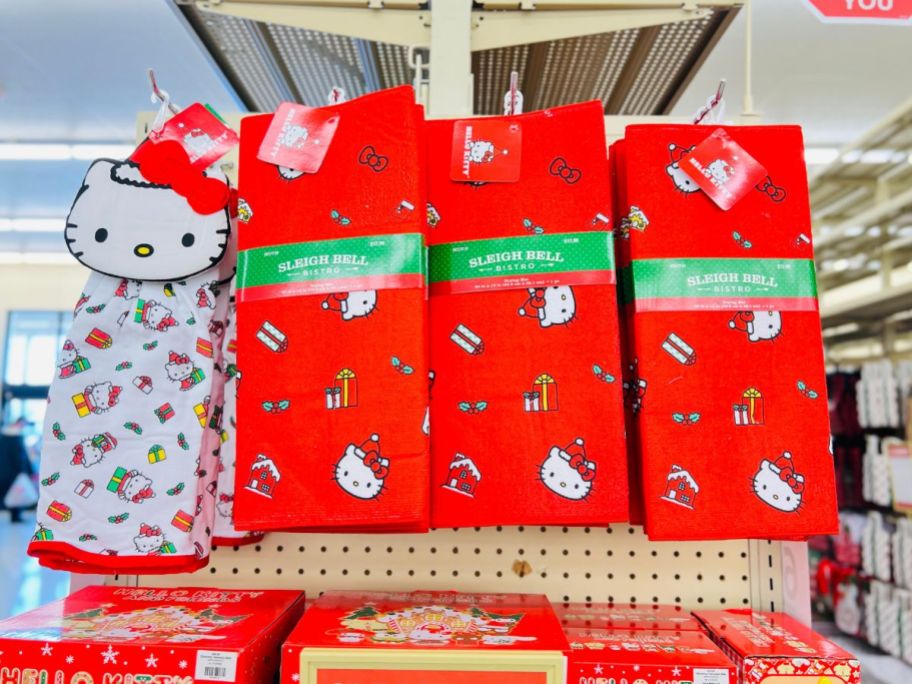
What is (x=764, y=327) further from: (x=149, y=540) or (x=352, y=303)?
(x=149, y=540)

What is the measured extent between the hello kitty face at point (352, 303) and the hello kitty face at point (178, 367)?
267 millimetres

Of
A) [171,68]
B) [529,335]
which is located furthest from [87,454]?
[171,68]

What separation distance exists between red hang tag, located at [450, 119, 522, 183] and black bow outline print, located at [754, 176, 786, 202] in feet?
1.15

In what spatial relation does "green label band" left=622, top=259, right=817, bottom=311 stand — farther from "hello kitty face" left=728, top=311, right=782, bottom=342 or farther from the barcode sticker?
the barcode sticker


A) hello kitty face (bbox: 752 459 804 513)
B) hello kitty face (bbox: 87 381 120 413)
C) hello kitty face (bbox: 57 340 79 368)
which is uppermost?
hello kitty face (bbox: 57 340 79 368)

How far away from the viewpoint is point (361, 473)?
2.95 feet

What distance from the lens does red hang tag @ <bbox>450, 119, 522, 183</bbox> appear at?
3.29ft

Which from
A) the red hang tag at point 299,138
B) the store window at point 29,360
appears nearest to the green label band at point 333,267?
the red hang tag at point 299,138

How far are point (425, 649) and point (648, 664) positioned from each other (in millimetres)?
272

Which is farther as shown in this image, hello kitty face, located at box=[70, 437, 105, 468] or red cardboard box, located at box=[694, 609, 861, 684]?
hello kitty face, located at box=[70, 437, 105, 468]

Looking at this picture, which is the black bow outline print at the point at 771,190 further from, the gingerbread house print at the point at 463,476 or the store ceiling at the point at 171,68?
the store ceiling at the point at 171,68

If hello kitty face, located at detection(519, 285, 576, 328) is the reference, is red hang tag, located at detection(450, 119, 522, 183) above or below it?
above

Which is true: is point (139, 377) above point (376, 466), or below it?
above

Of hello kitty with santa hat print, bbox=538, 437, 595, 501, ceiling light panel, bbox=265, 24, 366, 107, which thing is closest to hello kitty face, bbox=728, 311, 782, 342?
hello kitty with santa hat print, bbox=538, 437, 595, 501
